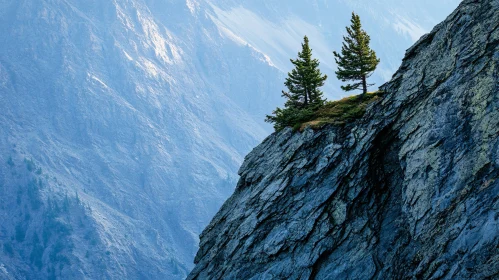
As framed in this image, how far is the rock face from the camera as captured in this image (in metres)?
31.2

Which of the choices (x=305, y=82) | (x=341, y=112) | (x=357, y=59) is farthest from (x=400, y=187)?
(x=305, y=82)

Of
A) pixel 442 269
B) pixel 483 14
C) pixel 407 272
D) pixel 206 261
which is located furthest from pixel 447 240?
pixel 206 261

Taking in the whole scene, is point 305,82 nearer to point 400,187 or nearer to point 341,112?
point 341,112

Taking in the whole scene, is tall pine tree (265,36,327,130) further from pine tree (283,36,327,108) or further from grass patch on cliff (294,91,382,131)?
grass patch on cliff (294,91,382,131)

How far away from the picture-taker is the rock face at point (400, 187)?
31250mm

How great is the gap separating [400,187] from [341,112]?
1009 cm

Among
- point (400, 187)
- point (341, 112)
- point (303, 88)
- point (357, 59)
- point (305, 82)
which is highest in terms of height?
point (357, 59)

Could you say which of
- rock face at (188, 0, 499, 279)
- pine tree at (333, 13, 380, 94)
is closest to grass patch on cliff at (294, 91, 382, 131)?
rock face at (188, 0, 499, 279)

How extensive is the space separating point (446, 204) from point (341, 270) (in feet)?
28.1

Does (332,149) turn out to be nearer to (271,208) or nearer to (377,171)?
(377,171)

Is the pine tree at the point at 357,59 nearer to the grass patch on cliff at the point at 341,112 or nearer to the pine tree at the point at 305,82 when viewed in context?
the grass patch on cliff at the point at 341,112

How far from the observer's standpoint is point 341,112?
45.5 meters

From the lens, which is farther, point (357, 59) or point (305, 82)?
point (305, 82)

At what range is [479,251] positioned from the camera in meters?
29.3
